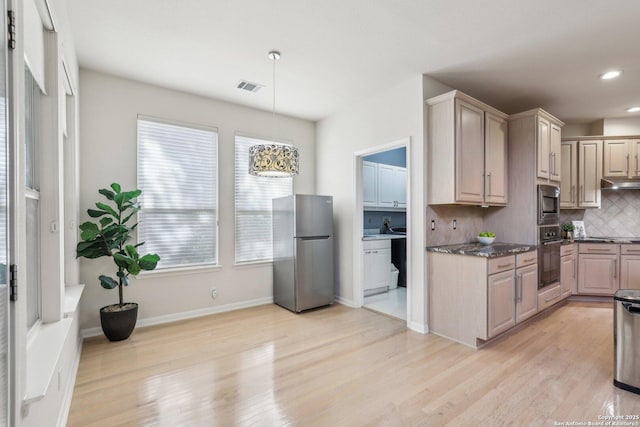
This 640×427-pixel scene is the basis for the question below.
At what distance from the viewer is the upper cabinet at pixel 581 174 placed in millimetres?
4773

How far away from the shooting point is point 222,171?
414 cm

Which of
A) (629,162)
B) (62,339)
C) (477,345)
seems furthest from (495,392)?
(629,162)

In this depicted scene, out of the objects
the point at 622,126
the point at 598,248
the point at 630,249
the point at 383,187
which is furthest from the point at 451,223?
the point at 622,126

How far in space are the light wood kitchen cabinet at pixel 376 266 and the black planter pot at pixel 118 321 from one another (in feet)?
9.53

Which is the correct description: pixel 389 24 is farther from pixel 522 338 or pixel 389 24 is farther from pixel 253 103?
pixel 522 338

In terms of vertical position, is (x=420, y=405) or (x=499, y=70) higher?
(x=499, y=70)

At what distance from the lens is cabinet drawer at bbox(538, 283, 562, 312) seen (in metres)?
3.74

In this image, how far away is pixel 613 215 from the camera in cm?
496

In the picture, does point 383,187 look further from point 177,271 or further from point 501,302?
point 177,271

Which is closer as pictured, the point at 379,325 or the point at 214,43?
the point at 214,43

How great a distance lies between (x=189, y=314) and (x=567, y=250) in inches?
204

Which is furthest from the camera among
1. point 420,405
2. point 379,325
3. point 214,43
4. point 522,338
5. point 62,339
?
point 379,325

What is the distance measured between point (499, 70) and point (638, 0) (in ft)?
3.76

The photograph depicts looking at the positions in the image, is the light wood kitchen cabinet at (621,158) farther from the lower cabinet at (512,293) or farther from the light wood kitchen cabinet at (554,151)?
the lower cabinet at (512,293)
